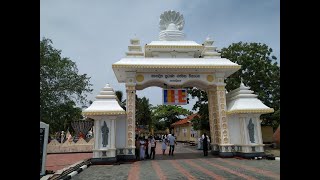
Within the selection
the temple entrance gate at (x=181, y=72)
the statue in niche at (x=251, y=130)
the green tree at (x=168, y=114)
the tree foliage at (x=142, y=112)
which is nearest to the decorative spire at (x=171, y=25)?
the temple entrance gate at (x=181, y=72)

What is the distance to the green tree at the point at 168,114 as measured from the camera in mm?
61594

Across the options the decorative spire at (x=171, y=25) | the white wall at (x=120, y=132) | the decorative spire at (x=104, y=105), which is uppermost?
Result: the decorative spire at (x=171, y=25)

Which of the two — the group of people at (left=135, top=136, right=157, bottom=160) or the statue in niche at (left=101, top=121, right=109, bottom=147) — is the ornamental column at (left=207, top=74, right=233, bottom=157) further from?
the statue in niche at (left=101, top=121, right=109, bottom=147)

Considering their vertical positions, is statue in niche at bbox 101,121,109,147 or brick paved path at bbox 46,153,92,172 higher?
statue in niche at bbox 101,121,109,147

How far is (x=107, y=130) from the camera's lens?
1505 centimetres

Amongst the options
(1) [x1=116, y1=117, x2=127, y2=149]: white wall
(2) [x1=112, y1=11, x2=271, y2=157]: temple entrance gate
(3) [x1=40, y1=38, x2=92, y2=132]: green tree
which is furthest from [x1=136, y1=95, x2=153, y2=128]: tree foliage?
(1) [x1=116, y1=117, x2=127, y2=149]: white wall

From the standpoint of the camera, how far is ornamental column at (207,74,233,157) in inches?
640

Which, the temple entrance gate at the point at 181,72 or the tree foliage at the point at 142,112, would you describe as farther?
the tree foliage at the point at 142,112

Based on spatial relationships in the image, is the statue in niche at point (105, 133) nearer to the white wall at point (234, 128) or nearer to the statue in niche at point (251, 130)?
the white wall at point (234, 128)

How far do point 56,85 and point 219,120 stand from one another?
15.0 metres

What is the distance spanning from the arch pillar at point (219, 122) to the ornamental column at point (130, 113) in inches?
187

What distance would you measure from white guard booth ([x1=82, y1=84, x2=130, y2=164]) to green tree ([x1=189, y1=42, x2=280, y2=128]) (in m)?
9.70
